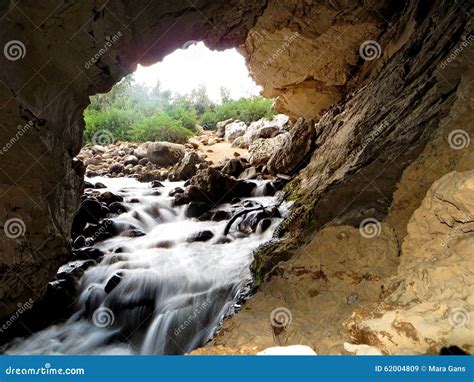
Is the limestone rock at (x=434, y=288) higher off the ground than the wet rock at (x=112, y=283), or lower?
higher

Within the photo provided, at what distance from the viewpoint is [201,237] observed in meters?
7.35

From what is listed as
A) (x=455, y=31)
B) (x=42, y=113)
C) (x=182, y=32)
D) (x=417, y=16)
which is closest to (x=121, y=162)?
(x=182, y=32)

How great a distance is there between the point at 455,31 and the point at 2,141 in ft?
19.7

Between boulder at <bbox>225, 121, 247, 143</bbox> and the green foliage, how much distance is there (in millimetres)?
1056

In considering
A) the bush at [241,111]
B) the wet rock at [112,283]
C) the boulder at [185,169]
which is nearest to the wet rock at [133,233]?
the wet rock at [112,283]

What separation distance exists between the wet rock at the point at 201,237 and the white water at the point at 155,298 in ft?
0.38

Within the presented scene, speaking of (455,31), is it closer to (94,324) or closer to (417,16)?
(417,16)

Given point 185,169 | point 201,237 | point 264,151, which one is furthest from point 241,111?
point 201,237

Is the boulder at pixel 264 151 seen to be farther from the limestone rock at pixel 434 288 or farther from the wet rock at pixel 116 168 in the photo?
the limestone rock at pixel 434 288

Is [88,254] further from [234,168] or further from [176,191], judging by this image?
[234,168]

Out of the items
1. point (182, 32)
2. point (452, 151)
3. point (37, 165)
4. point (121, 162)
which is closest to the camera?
point (452, 151)

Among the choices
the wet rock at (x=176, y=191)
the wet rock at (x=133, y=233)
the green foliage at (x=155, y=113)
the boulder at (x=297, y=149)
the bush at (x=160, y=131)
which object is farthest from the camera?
the green foliage at (x=155, y=113)

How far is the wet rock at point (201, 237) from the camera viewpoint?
24.1 feet

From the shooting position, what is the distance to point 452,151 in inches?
127
